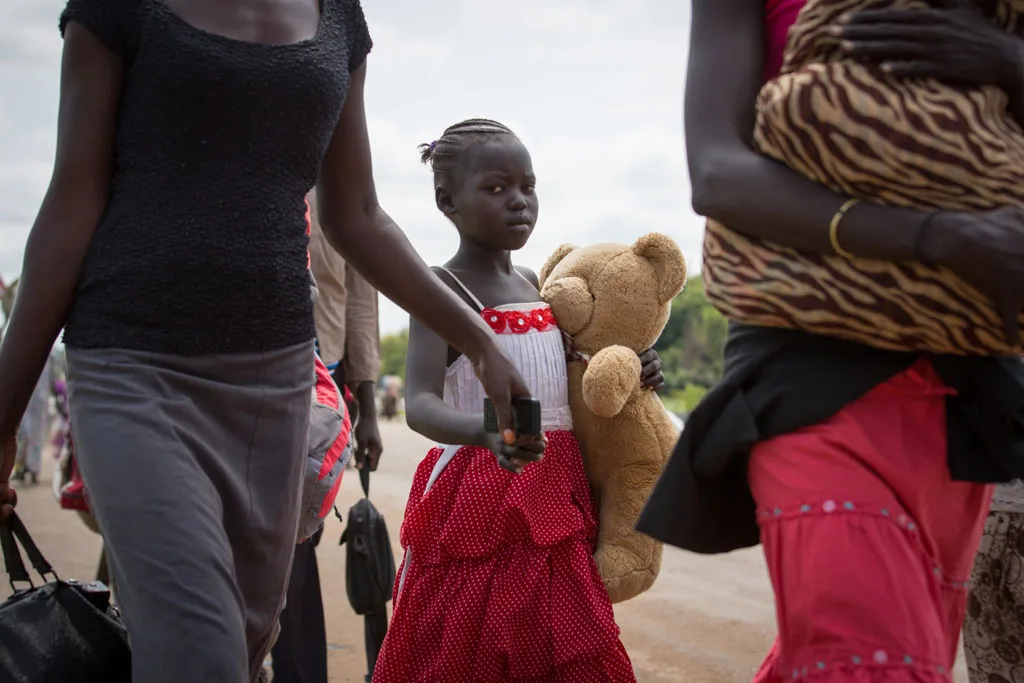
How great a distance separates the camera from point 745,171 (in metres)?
2.17

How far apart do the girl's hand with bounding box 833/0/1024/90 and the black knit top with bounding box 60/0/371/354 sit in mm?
1038

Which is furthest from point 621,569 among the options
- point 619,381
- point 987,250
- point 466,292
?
point 987,250

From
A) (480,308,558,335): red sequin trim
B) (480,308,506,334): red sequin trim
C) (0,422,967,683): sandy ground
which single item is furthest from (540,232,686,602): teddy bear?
(0,422,967,683): sandy ground

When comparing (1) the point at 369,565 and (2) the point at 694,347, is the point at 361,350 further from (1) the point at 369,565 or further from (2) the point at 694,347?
(2) the point at 694,347

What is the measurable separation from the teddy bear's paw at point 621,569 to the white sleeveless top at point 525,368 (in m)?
0.40

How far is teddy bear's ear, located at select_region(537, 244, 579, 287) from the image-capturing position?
164 inches

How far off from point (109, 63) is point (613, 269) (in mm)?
1945

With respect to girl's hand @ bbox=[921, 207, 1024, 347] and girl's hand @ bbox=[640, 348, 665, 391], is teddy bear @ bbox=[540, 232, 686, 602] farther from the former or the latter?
girl's hand @ bbox=[921, 207, 1024, 347]

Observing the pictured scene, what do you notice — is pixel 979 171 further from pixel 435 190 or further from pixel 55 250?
pixel 435 190

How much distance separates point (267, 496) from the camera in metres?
2.46

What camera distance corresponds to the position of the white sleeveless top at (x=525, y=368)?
11.9ft

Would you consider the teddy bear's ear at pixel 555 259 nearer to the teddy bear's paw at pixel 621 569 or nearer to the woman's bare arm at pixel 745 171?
the teddy bear's paw at pixel 621 569

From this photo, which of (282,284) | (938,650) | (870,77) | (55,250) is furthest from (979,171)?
(55,250)

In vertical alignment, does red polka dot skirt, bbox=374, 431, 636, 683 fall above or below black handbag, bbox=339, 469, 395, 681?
above
